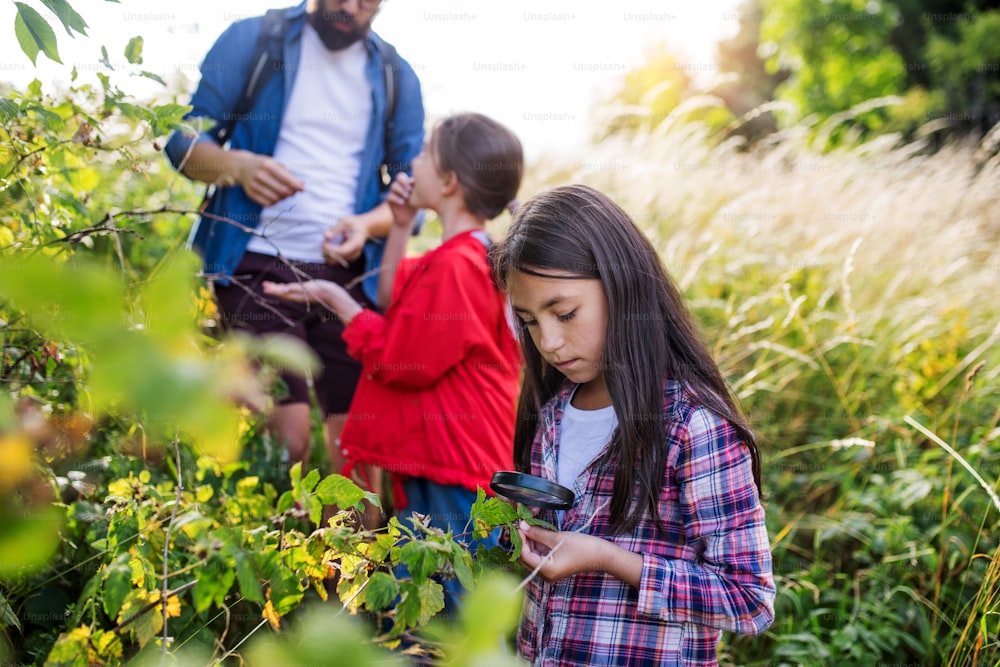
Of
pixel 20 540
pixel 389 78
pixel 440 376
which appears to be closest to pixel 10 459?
pixel 20 540

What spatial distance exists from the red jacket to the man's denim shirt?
0.65m

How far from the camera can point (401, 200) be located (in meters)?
2.70

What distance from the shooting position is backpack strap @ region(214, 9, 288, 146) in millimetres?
2785

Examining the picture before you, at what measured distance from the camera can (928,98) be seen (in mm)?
16547

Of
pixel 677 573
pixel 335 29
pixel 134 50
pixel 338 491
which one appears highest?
pixel 335 29

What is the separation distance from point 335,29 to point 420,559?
2267 mm

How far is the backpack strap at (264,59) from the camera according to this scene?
9.14ft

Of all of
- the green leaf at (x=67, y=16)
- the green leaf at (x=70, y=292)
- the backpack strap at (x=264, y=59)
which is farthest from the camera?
the backpack strap at (x=264, y=59)

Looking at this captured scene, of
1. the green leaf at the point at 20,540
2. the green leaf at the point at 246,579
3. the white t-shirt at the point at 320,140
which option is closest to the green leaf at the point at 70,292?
the green leaf at the point at 20,540

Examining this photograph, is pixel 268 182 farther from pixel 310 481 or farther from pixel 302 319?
pixel 310 481

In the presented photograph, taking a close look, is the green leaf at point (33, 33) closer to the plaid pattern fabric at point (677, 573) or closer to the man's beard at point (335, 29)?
the plaid pattern fabric at point (677, 573)

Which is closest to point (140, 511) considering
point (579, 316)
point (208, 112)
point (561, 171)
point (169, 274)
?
point (579, 316)

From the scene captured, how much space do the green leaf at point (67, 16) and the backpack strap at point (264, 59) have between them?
1.80 m

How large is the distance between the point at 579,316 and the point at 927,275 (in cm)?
363
